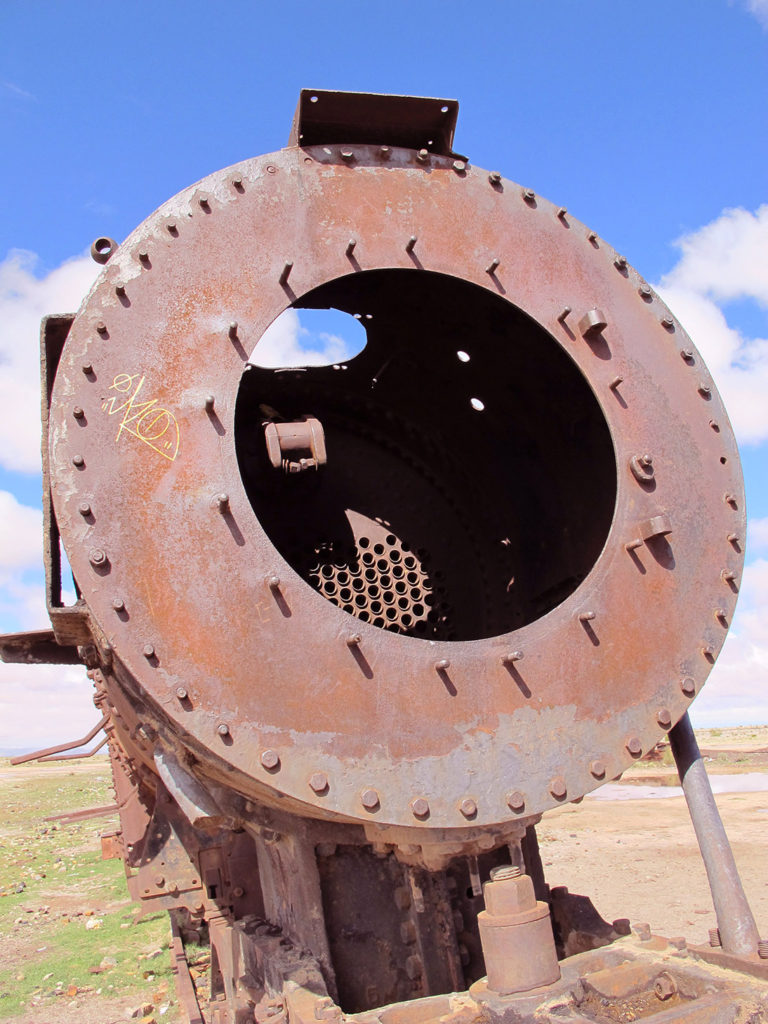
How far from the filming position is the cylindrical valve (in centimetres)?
201

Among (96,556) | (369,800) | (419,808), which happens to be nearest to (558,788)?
(419,808)

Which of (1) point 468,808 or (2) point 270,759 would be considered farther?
(1) point 468,808

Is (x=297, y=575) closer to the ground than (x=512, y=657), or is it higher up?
higher up

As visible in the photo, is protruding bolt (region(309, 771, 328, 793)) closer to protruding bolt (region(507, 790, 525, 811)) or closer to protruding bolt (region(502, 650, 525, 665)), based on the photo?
protruding bolt (region(507, 790, 525, 811))

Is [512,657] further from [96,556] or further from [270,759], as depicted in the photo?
[96,556]

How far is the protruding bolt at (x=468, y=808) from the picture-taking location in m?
2.05

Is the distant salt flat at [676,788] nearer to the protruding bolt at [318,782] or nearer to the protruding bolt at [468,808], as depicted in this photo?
the protruding bolt at [468,808]

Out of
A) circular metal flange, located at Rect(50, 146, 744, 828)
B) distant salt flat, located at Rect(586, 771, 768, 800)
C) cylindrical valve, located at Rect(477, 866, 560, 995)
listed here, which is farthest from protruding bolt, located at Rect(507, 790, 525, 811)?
distant salt flat, located at Rect(586, 771, 768, 800)

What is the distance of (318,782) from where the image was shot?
6.40ft

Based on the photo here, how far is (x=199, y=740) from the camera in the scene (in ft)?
6.33

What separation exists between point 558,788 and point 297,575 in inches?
33.8

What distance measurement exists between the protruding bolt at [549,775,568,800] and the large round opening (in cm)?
108

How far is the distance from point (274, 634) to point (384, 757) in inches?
15.6

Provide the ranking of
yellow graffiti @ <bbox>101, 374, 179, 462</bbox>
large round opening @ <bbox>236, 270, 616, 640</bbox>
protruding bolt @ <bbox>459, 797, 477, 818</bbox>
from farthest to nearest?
1. large round opening @ <bbox>236, 270, 616, 640</bbox>
2. yellow graffiti @ <bbox>101, 374, 179, 462</bbox>
3. protruding bolt @ <bbox>459, 797, 477, 818</bbox>
